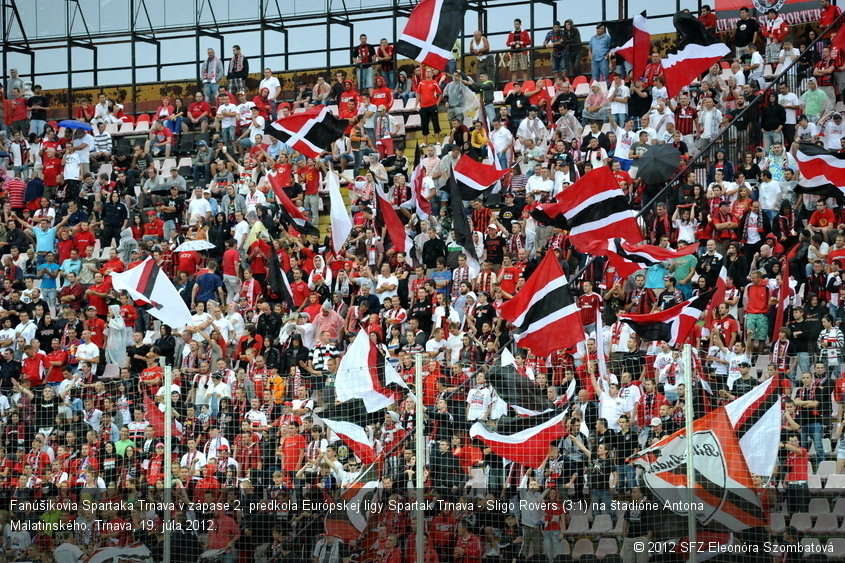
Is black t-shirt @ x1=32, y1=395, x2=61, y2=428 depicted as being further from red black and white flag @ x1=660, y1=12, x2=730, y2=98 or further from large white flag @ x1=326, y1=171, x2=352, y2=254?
red black and white flag @ x1=660, y1=12, x2=730, y2=98

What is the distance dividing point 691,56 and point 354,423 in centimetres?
1254

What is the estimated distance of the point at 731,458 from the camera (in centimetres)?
1558

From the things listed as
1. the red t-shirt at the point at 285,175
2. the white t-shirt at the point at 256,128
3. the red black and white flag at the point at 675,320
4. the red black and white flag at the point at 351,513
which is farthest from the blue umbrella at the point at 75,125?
the red black and white flag at the point at 351,513

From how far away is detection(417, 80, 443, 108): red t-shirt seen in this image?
102 ft

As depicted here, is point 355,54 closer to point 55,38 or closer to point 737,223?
point 55,38

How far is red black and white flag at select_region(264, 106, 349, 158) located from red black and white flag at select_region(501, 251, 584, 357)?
905cm

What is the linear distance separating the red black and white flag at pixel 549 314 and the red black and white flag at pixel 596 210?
195 cm

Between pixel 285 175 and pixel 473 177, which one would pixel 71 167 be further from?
pixel 473 177

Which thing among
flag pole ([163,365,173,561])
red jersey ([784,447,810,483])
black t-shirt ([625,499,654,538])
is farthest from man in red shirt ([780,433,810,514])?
flag pole ([163,365,173,561])

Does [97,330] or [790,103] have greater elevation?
[790,103]

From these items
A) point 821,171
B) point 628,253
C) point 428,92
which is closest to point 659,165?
point 821,171

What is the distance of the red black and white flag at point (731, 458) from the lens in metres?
15.5

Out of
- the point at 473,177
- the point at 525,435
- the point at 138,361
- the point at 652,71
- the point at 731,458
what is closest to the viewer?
the point at 731,458

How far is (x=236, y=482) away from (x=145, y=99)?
25494mm
